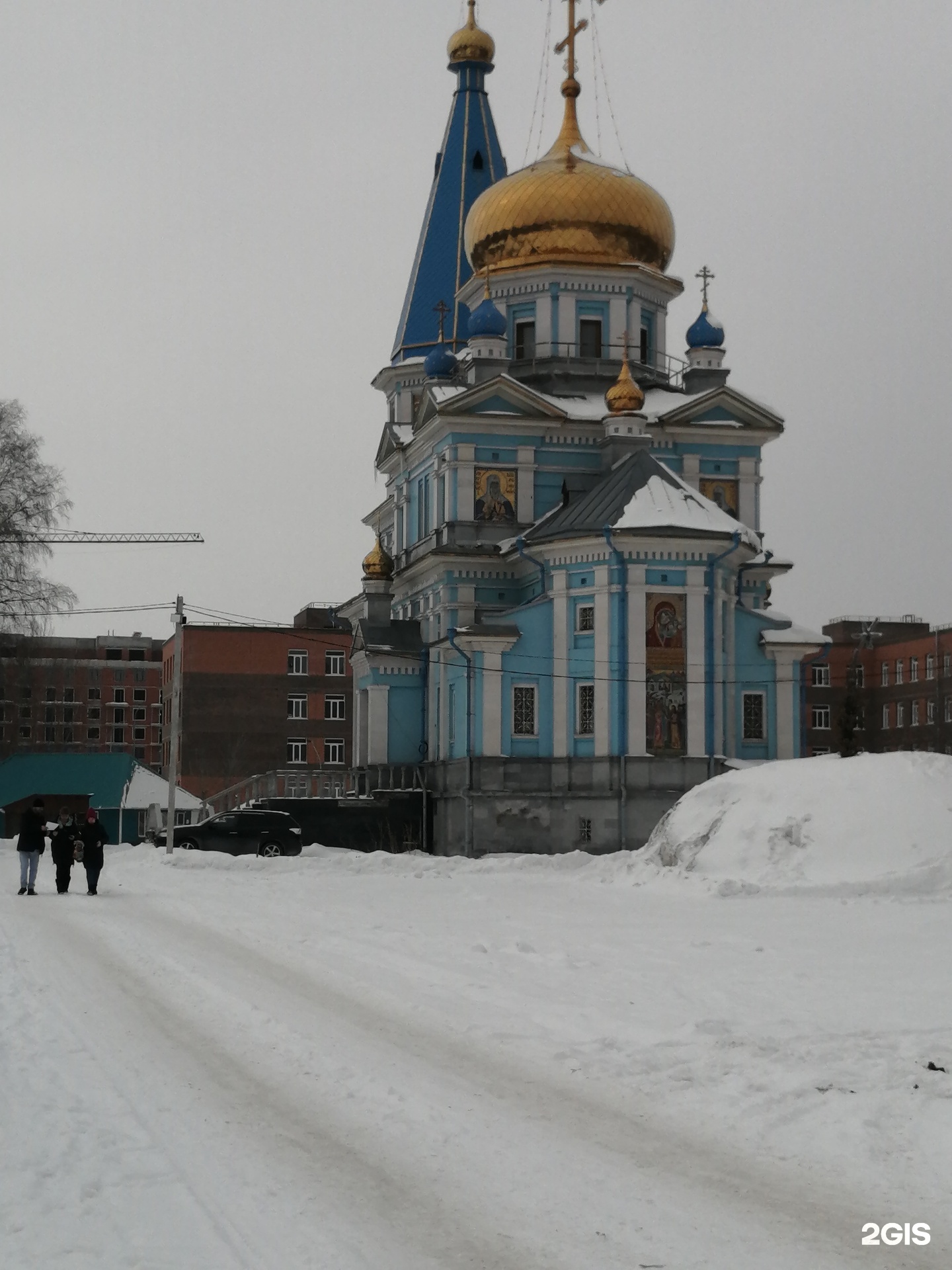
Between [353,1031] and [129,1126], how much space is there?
2.92 m

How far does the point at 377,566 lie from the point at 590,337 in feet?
27.6

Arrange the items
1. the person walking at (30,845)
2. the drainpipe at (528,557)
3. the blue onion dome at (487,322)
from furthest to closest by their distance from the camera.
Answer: the blue onion dome at (487,322) → the drainpipe at (528,557) → the person walking at (30,845)

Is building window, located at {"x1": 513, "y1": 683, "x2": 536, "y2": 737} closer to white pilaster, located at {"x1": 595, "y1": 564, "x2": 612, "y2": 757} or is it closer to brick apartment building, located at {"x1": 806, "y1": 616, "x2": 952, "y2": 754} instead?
white pilaster, located at {"x1": 595, "y1": 564, "x2": 612, "y2": 757}

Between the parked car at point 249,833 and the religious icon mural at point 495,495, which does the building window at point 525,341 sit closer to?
the religious icon mural at point 495,495

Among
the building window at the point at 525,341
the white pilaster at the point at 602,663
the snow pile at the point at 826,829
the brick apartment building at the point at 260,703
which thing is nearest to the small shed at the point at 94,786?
the brick apartment building at the point at 260,703

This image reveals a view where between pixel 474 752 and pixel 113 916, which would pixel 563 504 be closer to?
pixel 474 752

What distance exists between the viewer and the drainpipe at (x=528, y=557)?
37.8m

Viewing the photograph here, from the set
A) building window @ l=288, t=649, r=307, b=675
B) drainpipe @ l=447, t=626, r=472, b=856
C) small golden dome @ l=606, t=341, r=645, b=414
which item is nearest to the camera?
drainpipe @ l=447, t=626, r=472, b=856

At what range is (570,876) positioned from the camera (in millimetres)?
27125

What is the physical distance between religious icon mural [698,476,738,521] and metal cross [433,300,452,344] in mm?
9137

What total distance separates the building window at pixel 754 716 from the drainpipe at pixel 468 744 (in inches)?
252

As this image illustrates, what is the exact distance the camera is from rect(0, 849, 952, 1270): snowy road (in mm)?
5961

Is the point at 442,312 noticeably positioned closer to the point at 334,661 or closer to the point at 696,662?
the point at 696,662
